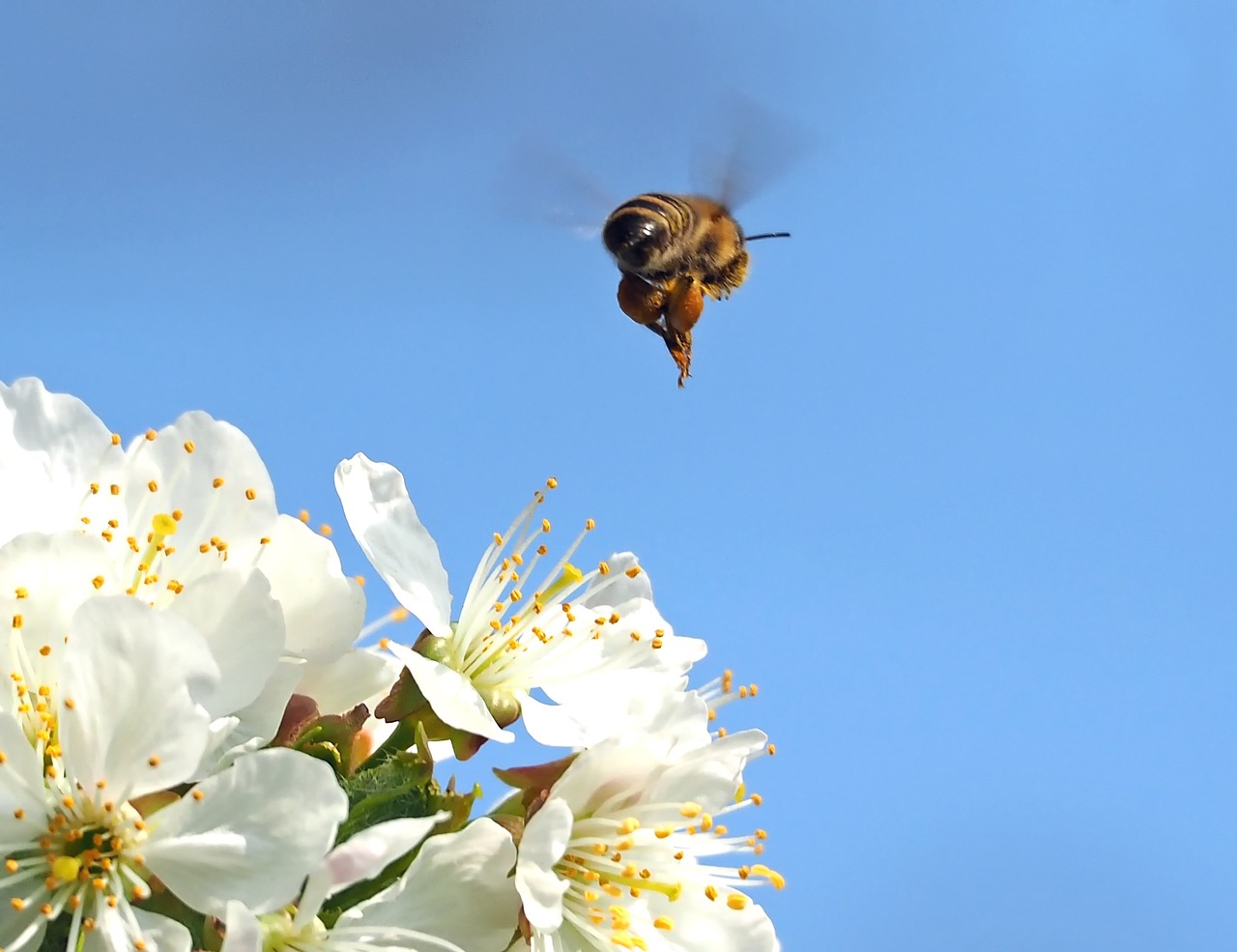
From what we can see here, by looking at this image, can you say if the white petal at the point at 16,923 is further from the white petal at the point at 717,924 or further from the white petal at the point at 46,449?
the white petal at the point at 717,924

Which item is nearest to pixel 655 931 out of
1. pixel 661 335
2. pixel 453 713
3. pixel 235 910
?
pixel 453 713

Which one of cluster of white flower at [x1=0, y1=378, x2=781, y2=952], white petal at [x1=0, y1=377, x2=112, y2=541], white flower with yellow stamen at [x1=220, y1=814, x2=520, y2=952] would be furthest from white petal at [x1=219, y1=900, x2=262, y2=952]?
white petal at [x1=0, y1=377, x2=112, y2=541]

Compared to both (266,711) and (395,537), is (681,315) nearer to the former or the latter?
(395,537)

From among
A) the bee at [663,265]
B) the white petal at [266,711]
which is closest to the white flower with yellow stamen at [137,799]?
the white petal at [266,711]

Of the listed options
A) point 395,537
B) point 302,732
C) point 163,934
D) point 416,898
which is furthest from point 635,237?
point 163,934

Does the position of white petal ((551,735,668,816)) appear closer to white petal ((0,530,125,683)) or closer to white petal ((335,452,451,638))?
white petal ((335,452,451,638))

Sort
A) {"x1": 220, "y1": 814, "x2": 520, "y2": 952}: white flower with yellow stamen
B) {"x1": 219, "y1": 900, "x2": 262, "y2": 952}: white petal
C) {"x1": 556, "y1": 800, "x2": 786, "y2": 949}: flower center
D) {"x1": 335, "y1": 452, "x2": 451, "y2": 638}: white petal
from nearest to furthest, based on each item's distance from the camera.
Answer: {"x1": 219, "y1": 900, "x2": 262, "y2": 952}: white petal → {"x1": 220, "y1": 814, "x2": 520, "y2": 952}: white flower with yellow stamen → {"x1": 556, "y1": 800, "x2": 786, "y2": 949}: flower center → {"x1": 335, "y1": 452, "x2": 451, "y2": 638}: white petal
